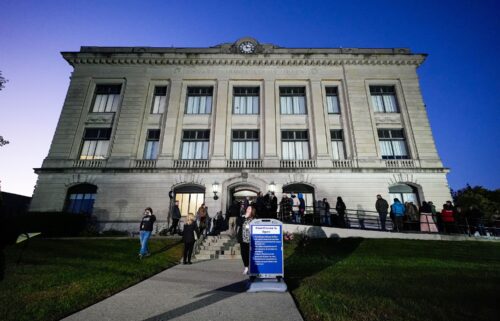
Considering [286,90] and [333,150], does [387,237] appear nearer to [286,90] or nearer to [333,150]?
[333,150]

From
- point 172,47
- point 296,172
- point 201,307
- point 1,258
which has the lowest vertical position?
point 201,307

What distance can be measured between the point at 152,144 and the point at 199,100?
6.14 meters

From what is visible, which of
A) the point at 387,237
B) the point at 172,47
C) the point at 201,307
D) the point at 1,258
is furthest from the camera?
the point at 172,47

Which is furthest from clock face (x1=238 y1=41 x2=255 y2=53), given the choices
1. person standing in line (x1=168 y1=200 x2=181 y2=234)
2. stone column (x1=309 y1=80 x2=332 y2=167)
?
person standing in line (x1=168 y1=200 x2=181 y2=234)

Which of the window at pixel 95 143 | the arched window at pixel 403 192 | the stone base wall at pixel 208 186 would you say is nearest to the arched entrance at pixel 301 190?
the stone base wall at pixel 208 186

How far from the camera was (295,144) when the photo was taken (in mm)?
21281

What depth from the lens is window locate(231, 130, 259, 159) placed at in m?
21.0

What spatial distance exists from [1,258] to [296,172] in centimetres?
1789

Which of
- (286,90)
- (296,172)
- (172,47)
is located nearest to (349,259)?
(296,172)

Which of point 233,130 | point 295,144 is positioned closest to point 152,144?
point 233,130

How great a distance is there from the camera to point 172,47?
24.3 meters

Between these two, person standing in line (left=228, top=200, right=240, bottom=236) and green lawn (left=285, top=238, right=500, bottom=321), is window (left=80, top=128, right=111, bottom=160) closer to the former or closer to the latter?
person standing in line (left=228, top=200, right=240, bottom=236)

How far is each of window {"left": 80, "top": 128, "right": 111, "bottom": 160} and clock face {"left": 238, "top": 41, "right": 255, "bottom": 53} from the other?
1500 centimetres

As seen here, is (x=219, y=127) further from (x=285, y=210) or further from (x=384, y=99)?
(x=384, y=99)
